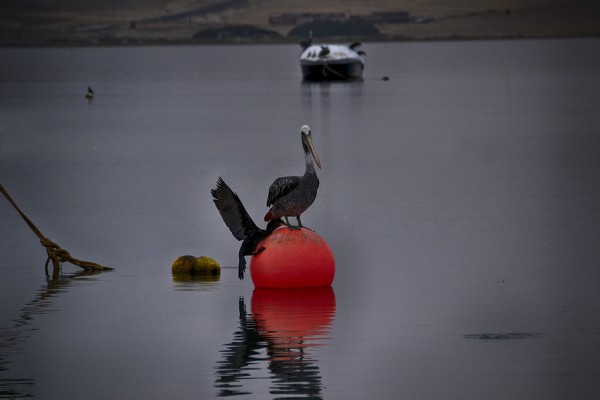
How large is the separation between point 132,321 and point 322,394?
15.2ft

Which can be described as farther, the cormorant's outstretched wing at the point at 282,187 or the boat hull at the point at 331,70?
the boat hull at the point at 331,70

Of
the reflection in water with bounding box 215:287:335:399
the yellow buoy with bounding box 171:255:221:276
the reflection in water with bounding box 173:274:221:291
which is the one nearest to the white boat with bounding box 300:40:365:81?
the yellow buoy with bounding box 171:255:221:276

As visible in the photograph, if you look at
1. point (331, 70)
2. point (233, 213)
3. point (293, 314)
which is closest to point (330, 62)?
point (331, 70)

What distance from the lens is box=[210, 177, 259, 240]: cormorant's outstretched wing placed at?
2094 centimetres

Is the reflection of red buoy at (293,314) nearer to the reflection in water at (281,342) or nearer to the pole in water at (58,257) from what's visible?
the reflection in water at (281,342)

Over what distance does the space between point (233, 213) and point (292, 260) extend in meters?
1.11

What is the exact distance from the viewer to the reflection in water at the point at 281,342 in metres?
16.3

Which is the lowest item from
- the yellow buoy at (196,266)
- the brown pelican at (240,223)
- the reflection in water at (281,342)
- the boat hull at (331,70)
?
the reflection in water at (281,342)

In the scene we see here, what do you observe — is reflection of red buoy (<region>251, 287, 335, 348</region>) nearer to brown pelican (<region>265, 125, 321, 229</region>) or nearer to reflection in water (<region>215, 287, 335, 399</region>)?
reflection in water (<region>215, 287, 335, 399</region>)

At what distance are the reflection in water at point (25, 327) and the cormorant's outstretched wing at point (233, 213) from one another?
2.55m

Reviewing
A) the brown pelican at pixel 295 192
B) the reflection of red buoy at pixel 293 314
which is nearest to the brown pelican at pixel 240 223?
the brown pelican at pixel 295 192

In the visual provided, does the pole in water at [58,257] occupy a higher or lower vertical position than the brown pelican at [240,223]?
lower

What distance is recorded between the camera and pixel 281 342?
1812 centimetres

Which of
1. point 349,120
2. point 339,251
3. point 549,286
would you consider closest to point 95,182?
point 339,251
